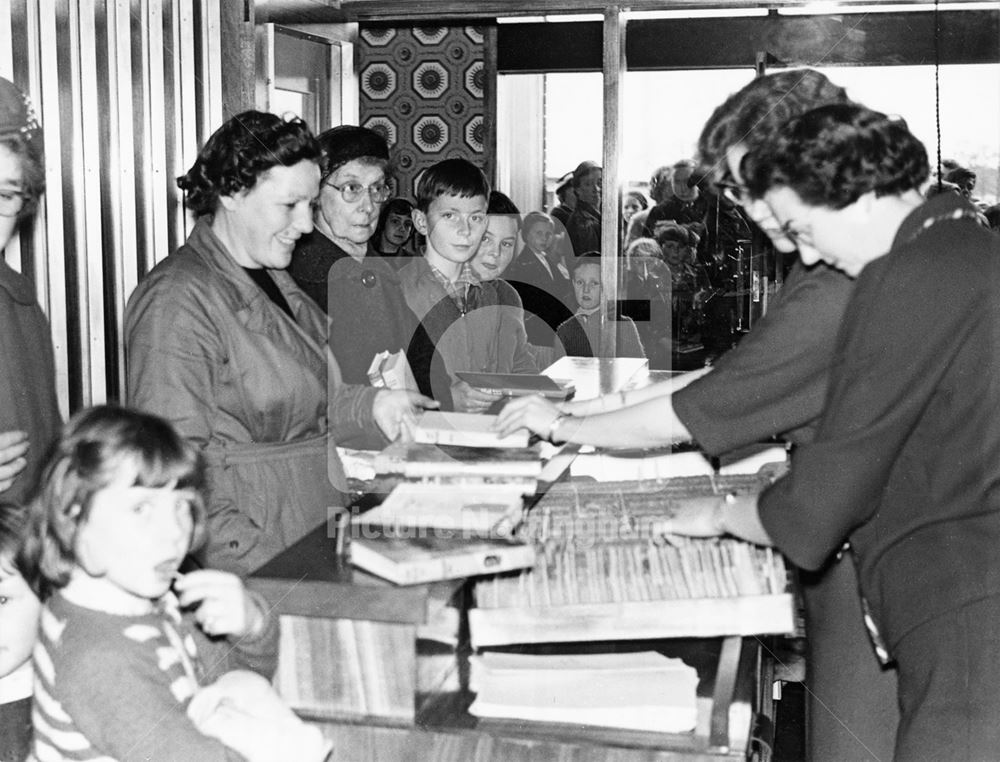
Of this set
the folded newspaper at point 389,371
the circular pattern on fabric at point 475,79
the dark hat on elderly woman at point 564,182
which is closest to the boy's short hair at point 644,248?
the dark hat on elderly woman at point 564,182

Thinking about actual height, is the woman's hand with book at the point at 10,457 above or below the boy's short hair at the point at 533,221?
below

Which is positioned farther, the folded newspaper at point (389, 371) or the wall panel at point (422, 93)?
the wall panel at point (422, 93)

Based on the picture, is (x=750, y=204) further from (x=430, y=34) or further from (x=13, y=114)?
(x=430, y=34)

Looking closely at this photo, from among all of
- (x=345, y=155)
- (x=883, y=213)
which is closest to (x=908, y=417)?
(x=883, y=213)

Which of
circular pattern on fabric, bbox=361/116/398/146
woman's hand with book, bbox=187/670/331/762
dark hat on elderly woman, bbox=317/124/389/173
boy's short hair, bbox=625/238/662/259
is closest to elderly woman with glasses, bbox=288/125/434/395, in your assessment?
dark hat on elderly woman, bbox=317/124/389/173

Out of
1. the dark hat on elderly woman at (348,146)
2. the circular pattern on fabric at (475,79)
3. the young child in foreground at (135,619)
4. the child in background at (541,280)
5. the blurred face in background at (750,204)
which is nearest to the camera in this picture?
the young child in foreground at (135,619)

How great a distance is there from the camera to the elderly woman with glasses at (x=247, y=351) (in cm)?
211

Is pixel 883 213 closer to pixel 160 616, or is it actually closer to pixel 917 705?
pixel 917 705

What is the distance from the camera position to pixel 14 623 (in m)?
1.81

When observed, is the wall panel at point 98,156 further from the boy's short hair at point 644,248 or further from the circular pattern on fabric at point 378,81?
the boy's short hair at point 644,248

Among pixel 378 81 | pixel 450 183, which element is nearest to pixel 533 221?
pixel 378 81

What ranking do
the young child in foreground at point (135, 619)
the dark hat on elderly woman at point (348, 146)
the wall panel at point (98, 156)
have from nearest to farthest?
the young child in foreground at point (135, 619), the dark hat on elderly woman at point (348, 146), the wall panel at point (98, 156)

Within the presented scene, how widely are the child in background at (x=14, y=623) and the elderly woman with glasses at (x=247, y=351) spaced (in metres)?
0.31

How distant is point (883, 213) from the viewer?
1.79 meters
